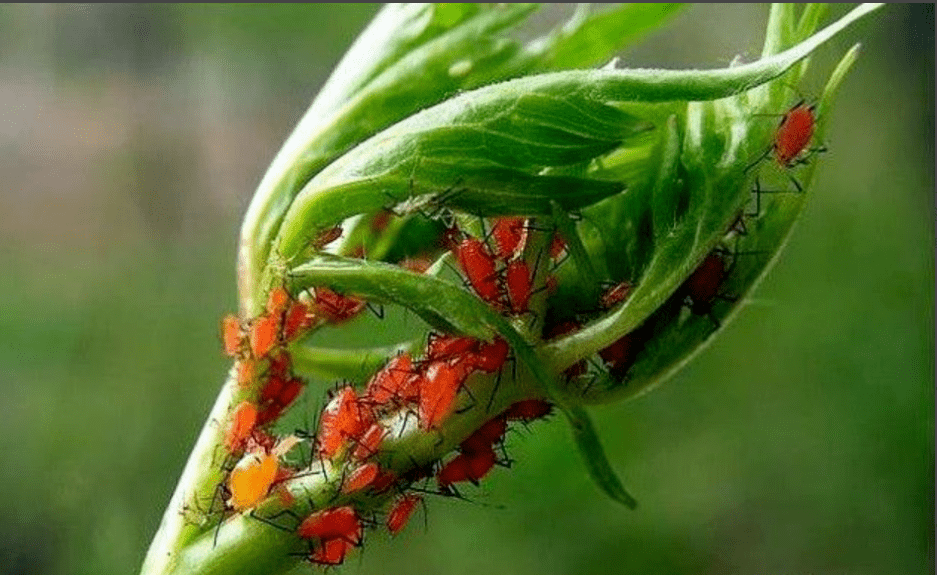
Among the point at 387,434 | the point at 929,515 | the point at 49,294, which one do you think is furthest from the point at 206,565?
the point at 929,515

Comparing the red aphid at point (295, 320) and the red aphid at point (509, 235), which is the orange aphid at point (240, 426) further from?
the red aphid at point (509, 235)

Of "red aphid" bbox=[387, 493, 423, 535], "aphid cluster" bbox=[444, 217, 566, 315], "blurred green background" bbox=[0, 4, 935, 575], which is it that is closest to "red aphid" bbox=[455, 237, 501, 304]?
"aphid cluster" bbox=[444, 217, 566, 315]

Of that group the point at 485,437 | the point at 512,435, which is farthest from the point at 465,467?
the point at 512,435

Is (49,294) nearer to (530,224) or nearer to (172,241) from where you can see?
(172,241)

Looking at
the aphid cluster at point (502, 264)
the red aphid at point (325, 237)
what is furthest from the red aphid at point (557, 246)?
the red aphid at point (325, 237)

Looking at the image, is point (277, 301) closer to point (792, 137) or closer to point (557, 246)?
point (557, 246)

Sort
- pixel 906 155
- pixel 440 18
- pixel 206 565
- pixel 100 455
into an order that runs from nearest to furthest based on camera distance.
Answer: pixel 206 565 < pixel 440 18 < pixel 100 455 < pixel 906 155
